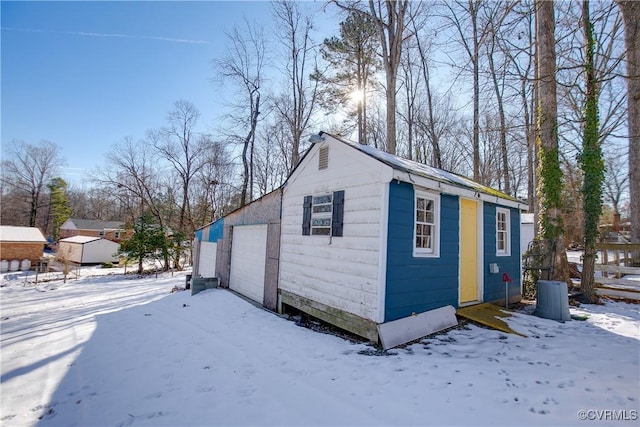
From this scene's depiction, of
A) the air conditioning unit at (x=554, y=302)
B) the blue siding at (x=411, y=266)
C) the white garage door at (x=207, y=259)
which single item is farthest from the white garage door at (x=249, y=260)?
the air conditioning unit at (x=554, y=302)

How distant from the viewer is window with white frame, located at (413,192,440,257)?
5418 millimetres

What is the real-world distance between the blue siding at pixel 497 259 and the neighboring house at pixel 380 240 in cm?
3

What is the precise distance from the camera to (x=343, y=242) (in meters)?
5.38

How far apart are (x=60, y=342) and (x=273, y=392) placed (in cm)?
507

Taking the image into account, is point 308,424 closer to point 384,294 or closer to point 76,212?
point 384,294

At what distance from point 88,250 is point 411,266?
33445mm


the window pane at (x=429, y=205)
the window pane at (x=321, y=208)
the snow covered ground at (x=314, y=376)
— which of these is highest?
the window pane at (x=429, y=205)

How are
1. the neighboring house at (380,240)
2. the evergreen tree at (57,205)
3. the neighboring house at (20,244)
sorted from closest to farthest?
the neighboring house at (380,240), the neighboring house at (20,244), the evergreen tree at (57,205)

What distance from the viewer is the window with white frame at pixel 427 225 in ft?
17.8

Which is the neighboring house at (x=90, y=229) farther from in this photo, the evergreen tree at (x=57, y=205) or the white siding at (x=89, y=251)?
the white siding at (x=89, y=251)

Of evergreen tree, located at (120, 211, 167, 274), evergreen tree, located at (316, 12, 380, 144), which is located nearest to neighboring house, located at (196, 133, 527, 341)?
evergreen tree, located at (316, 12, 380, 144)

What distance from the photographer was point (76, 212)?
48.4 meters

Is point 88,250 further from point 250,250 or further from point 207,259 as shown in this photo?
point 250,250

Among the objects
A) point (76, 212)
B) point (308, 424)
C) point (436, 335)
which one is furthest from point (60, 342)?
point (76, 212)
